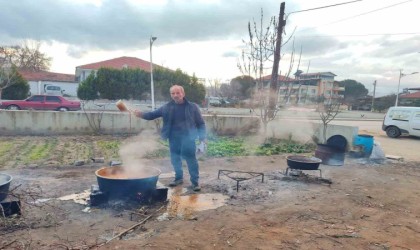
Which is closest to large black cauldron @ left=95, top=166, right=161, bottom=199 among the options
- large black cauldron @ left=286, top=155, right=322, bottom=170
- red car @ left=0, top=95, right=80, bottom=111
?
large black cauldron @ left=286, top=155, right=322, bottom=170

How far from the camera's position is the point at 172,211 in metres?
4.39

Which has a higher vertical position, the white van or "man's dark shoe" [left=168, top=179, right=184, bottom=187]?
the white van

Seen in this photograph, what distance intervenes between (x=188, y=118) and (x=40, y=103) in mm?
18420

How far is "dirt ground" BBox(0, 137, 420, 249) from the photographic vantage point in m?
3.45

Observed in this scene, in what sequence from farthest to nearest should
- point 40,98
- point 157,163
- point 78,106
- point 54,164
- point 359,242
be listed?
point 78,106, point 40,98, point 157,163, point 54,164, point 359,242

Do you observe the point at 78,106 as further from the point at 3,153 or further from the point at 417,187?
the point at 417,187

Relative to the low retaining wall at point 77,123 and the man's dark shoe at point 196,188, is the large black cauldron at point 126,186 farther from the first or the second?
the low retaining wall at point 77,123

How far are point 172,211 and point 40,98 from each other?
19.5 meters

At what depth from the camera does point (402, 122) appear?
1570 centimetres

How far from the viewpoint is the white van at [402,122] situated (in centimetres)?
1524

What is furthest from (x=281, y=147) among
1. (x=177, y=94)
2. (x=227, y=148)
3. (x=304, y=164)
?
(x=177, y=94)

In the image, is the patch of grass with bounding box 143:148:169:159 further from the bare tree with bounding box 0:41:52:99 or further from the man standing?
the bare tree with bounding box 0:41:52:99

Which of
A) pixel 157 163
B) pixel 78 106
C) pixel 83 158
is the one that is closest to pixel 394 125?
pixel 157 163

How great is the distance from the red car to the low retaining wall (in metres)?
10.2
